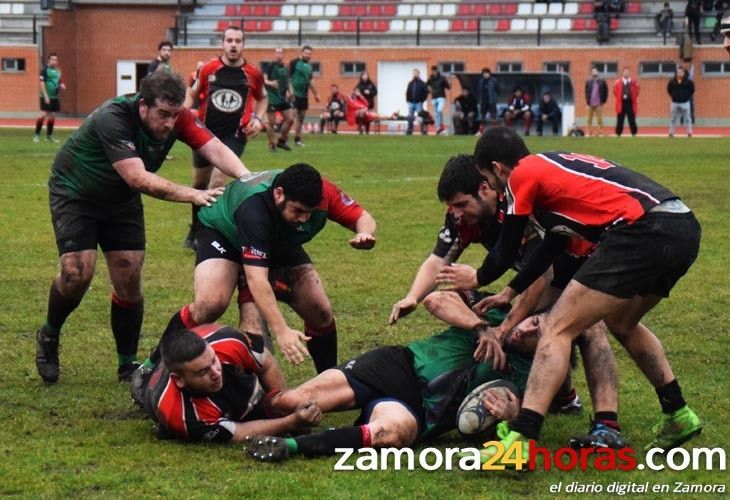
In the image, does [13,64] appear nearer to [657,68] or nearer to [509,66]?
[509,66]

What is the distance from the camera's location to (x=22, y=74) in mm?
49500

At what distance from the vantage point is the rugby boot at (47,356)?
8367mm

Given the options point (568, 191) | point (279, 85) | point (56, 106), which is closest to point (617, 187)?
point (568, 191)

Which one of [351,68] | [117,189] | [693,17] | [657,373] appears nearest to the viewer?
[657,373]

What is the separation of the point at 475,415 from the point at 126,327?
276 centimetres

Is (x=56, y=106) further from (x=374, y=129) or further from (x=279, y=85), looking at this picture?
(x=374, y=129)

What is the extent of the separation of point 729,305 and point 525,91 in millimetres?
27933

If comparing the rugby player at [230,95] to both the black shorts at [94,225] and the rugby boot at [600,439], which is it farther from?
the rugby boot at [600,439]

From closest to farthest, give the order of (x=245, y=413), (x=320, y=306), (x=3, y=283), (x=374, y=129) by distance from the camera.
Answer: (x=245, y=413), (x=320, y=306), (x=3, y=283), (x=374, y=129)

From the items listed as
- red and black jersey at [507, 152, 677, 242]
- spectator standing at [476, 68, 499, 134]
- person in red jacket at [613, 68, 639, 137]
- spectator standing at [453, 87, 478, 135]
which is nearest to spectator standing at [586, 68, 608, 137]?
person in red jacket at [613, 68, 639, 137]

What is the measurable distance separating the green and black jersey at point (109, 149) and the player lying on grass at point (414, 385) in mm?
1978

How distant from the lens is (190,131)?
339 inches

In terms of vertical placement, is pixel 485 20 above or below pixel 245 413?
above

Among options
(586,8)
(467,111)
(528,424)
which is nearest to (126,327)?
(528,424)
